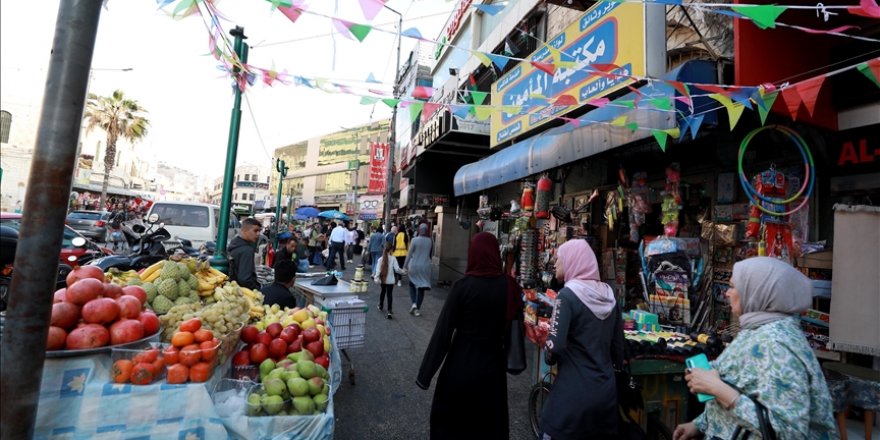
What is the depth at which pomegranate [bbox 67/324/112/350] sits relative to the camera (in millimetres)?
2221

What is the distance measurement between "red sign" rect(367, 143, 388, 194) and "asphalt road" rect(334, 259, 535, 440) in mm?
A: 18244

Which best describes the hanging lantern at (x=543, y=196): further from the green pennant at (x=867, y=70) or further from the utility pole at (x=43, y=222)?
the utility pole at (x=43, y=222)

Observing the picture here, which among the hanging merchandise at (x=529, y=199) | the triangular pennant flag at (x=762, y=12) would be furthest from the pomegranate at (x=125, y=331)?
the hanging merchandise at (x=529, y=199)

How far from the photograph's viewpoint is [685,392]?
146 inches

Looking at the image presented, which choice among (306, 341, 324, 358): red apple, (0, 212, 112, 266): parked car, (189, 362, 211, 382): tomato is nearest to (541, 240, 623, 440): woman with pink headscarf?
(306, 341, 324, 358): red apple

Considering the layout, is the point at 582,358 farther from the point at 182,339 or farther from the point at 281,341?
the point at 182,339

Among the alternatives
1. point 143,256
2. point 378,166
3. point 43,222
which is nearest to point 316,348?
point 43,222

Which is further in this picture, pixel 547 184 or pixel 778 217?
pixel 547 184

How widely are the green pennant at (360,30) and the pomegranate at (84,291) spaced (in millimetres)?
2545

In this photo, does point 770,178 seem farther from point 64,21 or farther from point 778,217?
point 64,21

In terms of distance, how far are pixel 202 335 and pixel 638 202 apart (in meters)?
5.56

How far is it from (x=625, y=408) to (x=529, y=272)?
16.2 feet

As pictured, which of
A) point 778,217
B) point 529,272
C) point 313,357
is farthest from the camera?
point 529,272

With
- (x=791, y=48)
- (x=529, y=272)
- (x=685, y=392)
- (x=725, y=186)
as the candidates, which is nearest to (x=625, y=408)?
(x=685, y=392)
